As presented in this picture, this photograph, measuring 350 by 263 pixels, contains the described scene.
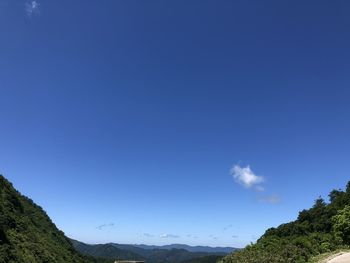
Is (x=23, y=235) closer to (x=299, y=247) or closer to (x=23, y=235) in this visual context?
(x=23, y=235)

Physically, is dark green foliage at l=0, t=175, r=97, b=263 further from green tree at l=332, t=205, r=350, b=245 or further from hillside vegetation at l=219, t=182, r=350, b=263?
green tree at l=332, t=205, r=350, b=245

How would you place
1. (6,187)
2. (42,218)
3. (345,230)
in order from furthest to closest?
1. (42,218)
2. (6,187)
3. (345,230)

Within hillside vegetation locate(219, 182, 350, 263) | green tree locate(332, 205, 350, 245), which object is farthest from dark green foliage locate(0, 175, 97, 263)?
green tree locate(332, 205, 350, 245)

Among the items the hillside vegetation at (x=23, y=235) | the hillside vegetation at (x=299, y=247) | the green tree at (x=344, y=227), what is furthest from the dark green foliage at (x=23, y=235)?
the green tree at (x=344, y=227)

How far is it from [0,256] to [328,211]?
48.1 meters

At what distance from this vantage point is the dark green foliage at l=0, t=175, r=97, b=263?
240ft

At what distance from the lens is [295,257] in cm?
2475

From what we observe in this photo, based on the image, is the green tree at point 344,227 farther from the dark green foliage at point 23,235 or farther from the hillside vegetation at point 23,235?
the dark green foliage at point 23,235

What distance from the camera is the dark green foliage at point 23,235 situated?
73.1 metres

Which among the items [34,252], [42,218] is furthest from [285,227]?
[42,218]

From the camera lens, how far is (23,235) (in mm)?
88125

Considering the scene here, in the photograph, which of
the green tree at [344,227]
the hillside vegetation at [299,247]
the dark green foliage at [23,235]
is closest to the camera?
the hillside vegetation at [299,247]

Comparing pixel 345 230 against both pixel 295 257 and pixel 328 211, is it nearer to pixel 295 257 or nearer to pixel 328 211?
pixel 295 257

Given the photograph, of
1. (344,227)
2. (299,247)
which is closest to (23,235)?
(344,227)
